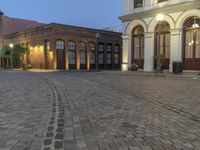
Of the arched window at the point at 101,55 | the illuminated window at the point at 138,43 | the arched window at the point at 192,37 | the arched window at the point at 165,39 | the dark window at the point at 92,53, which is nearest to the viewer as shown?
the arched window at the point at 192,37

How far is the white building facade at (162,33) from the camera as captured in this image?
20047mm

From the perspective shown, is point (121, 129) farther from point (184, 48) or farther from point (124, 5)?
point (124, 5)

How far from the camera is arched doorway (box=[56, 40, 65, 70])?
1384 inches

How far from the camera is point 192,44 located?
20.3 meters

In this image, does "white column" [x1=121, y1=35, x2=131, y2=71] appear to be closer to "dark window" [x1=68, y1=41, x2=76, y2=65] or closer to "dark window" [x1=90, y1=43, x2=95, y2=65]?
"dark window" [x1=68, y1=41, x2=76, y2=65]

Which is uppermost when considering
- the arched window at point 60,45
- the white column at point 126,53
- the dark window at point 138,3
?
the dark window at point 138,3

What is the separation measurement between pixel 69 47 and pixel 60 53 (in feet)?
5.57

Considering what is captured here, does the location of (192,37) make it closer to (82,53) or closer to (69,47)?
(69,47)

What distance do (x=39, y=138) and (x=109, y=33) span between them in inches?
1504

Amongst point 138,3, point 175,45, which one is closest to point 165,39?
point 175,45

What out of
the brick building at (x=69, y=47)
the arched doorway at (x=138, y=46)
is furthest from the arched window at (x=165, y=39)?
the brick building at (x=69, y=47)

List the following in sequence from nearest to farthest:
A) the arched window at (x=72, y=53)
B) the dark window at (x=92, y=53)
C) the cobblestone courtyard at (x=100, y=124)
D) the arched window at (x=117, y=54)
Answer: the cobblestone courtyard at (x=100, y=124) < the arched window at (x=72, y=53) < the dark window at (x=92, y=53) < the arched window at (x=117, y=54)

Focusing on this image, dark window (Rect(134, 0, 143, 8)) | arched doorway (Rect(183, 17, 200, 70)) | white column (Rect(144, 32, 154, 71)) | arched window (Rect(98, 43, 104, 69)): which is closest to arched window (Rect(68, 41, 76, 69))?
arched window (Rect(98, 43, 104, 69))

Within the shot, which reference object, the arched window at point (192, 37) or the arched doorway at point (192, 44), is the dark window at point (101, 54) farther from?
the arched window at point (192, 37)
